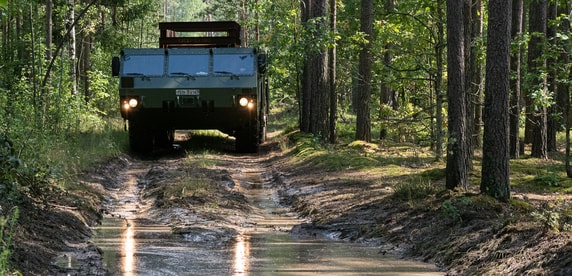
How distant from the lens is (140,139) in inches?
855

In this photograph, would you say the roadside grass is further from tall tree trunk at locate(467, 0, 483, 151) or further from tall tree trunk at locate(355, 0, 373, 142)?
tall tree trunk at locate(467, 0, 483, 151)

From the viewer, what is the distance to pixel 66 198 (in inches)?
439

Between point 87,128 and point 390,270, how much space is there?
54.1 feet

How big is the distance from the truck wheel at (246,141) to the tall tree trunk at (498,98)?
12.5m

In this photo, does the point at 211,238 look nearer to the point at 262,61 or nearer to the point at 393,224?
the point at 393,224

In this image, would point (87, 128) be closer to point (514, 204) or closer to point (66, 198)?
point (66, 198)

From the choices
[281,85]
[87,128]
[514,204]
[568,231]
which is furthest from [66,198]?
[281,85]

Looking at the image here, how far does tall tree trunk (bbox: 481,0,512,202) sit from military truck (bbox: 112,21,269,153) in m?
10.7

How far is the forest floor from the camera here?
7.10 metres

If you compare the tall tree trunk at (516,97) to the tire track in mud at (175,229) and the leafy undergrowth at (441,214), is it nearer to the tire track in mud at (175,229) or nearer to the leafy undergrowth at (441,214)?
the leafy undergrowth at (441,214)

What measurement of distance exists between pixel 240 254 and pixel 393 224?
2.28 m

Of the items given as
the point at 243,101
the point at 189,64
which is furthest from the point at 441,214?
the point at 189,64

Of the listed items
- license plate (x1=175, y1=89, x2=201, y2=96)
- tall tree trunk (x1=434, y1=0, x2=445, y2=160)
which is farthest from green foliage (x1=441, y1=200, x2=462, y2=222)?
license plate (x1=175, y1=89, x2=201, y2=96)

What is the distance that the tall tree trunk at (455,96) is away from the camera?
1120 centimetres
